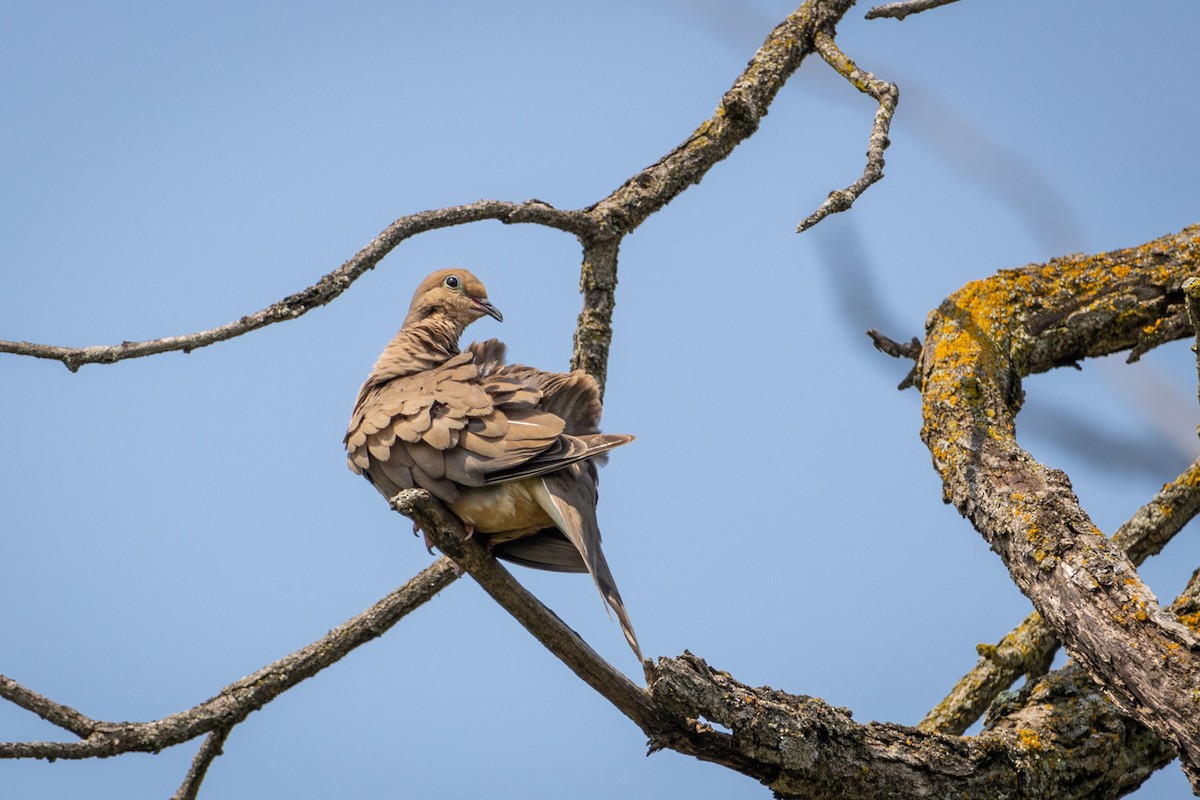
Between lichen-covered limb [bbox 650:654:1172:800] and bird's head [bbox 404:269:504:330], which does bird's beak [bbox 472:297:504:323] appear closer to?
bird's head [bbox 404:269:504:330]

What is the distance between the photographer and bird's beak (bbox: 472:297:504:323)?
5.07 meters

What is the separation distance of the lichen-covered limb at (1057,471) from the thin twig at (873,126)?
71 centimetres

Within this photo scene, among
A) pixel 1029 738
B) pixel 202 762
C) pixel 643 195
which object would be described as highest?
pixel 643 195

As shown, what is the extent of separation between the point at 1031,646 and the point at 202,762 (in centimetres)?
277

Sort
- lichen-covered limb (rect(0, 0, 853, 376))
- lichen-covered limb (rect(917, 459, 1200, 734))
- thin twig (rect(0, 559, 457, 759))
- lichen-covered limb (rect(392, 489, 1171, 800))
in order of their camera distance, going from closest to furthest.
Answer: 1. lichen-covered limb (rect(392, 489, 1171, 800))
2. thin twig (rect(0, 559, 457, 759))
3. lichen-covered limb (rect(917, 459, 1200, 734))
4. lichen-covered limb (rect(0, 0, 853, 376))

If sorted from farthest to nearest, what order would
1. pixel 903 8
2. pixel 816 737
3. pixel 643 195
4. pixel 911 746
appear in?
1. pixel 643 195
2. pixel 903 8
3. pixel 911 746
4. pixel 816 737

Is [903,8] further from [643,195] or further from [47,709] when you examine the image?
[47,709]

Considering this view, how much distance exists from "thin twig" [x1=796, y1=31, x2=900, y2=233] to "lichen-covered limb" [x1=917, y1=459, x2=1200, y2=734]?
59.0 inches

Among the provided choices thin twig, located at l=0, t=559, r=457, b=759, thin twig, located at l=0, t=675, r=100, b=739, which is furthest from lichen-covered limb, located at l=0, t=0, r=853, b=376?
thin twig, located at l=0, t=675, r=100, b=739

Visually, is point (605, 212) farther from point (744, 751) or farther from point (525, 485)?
point (744, 751)

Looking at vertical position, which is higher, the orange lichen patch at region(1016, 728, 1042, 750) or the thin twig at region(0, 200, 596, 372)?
the thin twig at region(0, 200, 596, 372)

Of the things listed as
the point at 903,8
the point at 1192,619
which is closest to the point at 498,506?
the point at 1192,619

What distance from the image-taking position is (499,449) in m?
3.77

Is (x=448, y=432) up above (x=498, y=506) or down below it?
above
